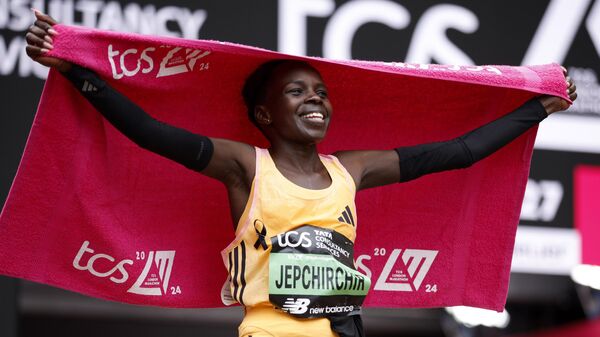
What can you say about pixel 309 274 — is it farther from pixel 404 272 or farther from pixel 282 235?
pixel 404 272

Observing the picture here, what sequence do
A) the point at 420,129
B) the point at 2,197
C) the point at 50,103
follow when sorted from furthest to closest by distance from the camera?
the point at 2,197
the point at 420,129
the point at 50,103

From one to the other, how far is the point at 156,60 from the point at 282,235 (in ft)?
2.12

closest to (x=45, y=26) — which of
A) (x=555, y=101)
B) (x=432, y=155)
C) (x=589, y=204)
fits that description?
(x=432, y=155)

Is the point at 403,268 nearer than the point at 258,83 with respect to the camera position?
No

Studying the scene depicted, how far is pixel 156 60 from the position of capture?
3.14m

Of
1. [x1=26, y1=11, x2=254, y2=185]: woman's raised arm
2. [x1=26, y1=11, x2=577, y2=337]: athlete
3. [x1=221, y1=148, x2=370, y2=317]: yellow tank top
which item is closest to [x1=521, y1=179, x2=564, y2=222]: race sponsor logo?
[x1=26, y1=11, x2=577, y2=337]: athlete

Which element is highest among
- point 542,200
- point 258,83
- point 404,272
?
point 542,200

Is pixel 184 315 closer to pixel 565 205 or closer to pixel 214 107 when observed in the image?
pixel 565 205

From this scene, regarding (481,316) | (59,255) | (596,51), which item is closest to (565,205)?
(596,51)

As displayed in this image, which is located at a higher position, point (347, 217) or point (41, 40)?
point (41, 40)

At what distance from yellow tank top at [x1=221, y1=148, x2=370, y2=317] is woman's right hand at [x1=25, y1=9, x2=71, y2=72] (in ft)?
1.95

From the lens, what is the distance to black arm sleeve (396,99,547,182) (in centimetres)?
318

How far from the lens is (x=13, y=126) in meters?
4.38

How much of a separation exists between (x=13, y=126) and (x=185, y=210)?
1.33 meters
